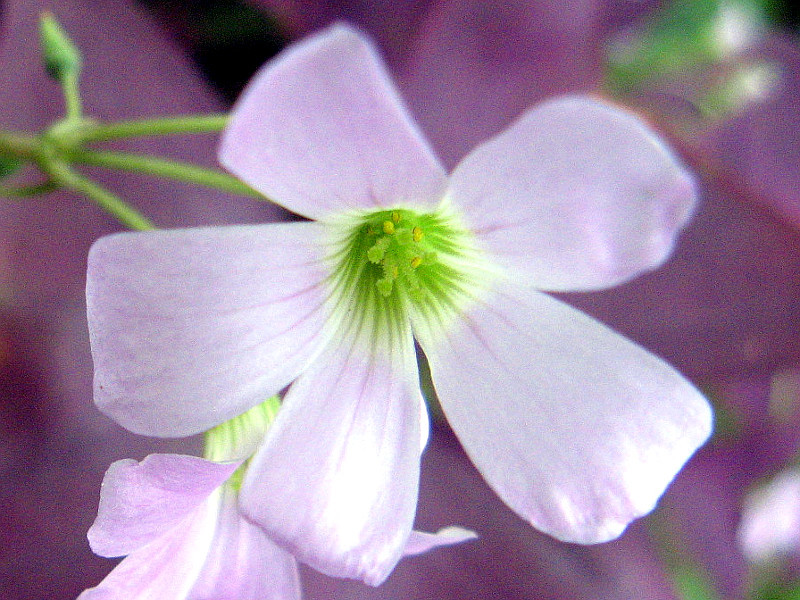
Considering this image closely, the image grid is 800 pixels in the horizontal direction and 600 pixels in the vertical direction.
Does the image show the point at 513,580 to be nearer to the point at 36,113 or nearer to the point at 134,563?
the point at 134,563

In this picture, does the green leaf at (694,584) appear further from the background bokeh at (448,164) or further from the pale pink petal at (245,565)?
the pale pink petal at (245,565)

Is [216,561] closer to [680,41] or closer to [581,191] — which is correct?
[581,191]

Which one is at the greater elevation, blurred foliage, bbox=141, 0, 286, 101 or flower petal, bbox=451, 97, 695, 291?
blurred foliage, bbox=141, 0, 286, 101

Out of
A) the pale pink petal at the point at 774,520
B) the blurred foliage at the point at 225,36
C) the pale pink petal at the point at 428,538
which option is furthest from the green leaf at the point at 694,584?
the blurred foliage at the point at 225,36

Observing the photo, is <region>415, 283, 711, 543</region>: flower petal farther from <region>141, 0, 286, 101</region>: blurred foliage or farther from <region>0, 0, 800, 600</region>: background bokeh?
<region>141, 0, 286, 101</region>: blurred foliage

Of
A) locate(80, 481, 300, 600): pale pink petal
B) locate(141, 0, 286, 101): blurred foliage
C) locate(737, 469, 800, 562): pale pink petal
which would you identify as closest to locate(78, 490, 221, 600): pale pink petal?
locate(80, 481, 300, 600): pale pink petal

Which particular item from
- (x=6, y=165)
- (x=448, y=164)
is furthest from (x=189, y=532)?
(x=448, y=164)

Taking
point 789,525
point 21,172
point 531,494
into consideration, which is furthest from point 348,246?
point 789,525
